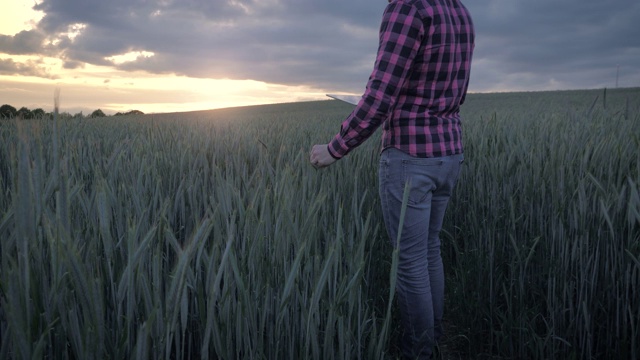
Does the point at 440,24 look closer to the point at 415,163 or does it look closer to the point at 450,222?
the point at 415,163

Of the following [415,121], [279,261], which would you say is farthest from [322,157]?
[279,261]

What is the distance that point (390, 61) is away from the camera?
1.66m

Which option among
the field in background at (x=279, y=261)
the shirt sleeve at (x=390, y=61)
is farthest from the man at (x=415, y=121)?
the field in background at (x=279, y=261)

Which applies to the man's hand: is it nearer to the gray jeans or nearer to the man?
the man

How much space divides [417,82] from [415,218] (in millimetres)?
498

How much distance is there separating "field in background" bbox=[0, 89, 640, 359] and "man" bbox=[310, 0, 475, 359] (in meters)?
0.17

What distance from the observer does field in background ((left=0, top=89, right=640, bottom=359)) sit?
0.92 meters

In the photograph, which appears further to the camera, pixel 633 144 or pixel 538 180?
pixel 633 144

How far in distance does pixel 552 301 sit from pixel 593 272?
223mm

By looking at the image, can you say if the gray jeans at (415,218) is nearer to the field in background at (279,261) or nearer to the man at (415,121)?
the man at (415,121)

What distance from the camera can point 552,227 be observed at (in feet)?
6.91

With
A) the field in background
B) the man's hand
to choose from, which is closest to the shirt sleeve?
the man's hand

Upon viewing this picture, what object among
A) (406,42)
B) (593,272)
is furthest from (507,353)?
(406,42)

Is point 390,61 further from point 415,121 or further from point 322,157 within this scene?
point 322,157
